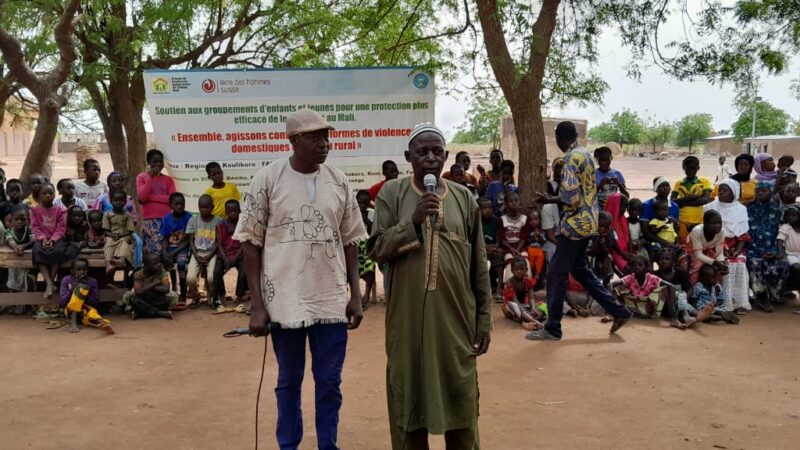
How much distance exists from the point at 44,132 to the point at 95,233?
2455 mm

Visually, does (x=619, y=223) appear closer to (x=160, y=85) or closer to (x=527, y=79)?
(x=527, y=79)

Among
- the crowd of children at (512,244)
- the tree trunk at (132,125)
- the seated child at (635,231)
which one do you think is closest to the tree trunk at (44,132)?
the crowd of children at (512,244)

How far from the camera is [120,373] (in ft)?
18.2

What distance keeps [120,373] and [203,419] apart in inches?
56.4

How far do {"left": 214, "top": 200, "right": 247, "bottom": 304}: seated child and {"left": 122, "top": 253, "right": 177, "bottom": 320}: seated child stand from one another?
597 mm

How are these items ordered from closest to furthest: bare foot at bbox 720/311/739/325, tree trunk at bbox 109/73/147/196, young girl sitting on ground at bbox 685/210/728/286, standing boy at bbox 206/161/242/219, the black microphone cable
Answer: the black microphone cable < bare foot at bbox 720/311/739/325 < young girl sitting on ground at bbox 685/210/728/286 < standing boy at bbox 206/161/242/219 < tree trunk at bbox 109/73/147/196

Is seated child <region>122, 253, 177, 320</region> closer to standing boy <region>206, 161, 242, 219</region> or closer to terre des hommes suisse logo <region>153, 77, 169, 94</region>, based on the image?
standing boy <region>206, 161, 242, 219</region>

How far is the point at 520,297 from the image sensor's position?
7.44 meters

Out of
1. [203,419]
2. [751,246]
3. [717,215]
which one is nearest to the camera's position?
[203,419]

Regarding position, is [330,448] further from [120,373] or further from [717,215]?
[717,215]

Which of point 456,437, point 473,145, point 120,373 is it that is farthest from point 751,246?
point 473,145

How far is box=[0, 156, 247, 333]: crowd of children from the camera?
289 inches

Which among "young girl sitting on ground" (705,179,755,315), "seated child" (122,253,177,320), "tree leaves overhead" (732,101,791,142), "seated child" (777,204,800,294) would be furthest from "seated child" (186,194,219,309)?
"tree leaves overhead" (732,101,791,142)

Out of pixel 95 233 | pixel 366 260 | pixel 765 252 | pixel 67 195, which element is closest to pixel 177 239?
pixel 95 233
